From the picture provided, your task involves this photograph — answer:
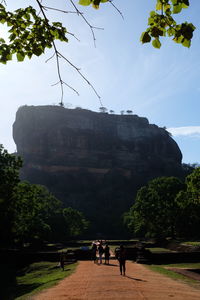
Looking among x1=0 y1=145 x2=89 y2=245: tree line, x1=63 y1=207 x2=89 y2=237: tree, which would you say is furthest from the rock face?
x1=0 y1=145 x2=89 y2=245: tree line

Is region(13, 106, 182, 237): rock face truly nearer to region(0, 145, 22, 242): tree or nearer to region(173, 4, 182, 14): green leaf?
region(0, 145, 22, 242): tree

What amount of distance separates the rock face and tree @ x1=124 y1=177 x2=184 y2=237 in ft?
206

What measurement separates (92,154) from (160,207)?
3516 inches

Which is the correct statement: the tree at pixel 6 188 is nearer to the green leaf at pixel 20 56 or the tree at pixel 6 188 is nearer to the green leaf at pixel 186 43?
the green leaf at pixel 20 56

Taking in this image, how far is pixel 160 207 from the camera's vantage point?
4594 centimetres

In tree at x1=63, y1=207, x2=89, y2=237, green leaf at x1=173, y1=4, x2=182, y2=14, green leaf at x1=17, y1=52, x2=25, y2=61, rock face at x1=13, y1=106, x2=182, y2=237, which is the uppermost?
rock face at x1=13, y1=106, x2=182, y2=237

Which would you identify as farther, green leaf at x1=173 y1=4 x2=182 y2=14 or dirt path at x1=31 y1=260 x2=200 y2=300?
dirt path at x1=31 y1=260 x2=200 y2=300

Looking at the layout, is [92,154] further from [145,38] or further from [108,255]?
[145,38]

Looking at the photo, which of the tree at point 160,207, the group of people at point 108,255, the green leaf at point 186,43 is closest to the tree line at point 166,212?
the tree at point 160,207

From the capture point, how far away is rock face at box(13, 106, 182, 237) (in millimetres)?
121875

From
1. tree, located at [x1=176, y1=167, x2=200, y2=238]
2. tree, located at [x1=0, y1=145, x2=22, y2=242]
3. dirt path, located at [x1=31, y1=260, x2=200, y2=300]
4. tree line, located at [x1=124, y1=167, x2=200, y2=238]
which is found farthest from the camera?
tree line, located at [x1=124, y1=167, x2=200, y2=238]

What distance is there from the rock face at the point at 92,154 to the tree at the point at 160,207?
62.8 metres

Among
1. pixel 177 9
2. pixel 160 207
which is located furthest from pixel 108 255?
pixel 160 207

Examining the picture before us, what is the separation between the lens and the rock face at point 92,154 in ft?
400
